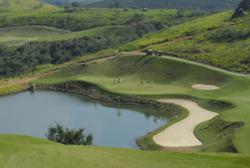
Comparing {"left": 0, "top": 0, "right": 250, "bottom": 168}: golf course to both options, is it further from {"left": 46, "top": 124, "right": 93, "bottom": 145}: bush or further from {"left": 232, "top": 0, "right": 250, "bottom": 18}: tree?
{"left": 232, "top": 0, "right": 250, "bottom": 18}: tree

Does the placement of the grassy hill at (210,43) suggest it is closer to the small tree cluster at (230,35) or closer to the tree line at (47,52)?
the small tree cluster at (230,35)

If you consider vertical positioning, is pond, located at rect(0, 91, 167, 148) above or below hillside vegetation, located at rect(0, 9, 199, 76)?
below

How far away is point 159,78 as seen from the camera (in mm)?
99188

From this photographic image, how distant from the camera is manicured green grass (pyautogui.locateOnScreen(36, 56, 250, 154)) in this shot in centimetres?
8131

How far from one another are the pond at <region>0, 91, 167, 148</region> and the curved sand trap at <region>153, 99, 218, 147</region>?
345 centimetres

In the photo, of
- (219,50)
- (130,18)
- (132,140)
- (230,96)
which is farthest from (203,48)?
(130,18)

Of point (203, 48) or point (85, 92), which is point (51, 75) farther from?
point (203, 48)

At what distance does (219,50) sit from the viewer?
359 feet

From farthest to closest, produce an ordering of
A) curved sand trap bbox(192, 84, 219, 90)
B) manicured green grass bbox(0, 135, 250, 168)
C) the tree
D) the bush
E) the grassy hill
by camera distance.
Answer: the tree < the grassy hill < curved sand trap bbox(192, 84, 219, 90) < the bush < manicured green grass bbox(0, 135, 250, 168)

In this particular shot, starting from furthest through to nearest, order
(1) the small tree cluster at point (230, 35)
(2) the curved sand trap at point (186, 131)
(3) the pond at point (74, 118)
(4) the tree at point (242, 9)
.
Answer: (4) the tree at point (242, 9), (1) the small tree cluster at point (230, 35), (3) the pond at point (74, 118), (2) the curved sand trap at point (186, 131)

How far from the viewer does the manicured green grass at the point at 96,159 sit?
24.4 m

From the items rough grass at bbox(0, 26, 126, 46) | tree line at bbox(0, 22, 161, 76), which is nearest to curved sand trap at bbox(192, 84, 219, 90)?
tree line at bbox(0, 22, 161, 76)

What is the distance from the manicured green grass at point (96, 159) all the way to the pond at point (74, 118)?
1161 inches

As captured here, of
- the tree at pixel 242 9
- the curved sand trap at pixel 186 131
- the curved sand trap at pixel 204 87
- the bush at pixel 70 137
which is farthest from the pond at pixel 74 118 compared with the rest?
the tree at pixel 242 9
